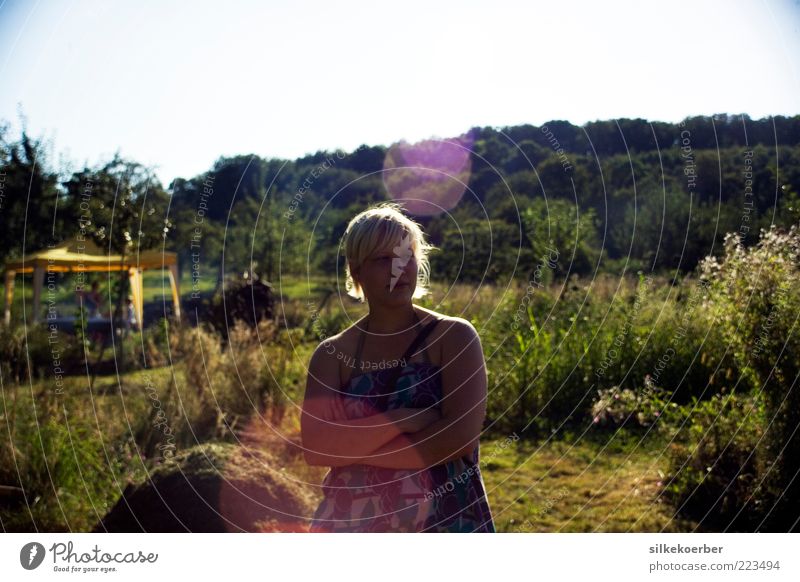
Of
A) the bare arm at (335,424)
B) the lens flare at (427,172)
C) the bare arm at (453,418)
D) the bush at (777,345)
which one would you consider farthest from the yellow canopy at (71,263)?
the bush at (777,345)

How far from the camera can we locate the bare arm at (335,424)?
233cm

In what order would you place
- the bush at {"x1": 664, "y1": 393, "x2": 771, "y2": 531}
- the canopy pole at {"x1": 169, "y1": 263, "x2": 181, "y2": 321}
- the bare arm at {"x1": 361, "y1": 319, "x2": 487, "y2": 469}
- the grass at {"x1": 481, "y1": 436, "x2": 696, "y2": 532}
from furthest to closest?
the canopy pole at {"x1": 169, "y1": 263, "x2": 181, "y2": 321} < the grass at {"x1": 481, "y1": 436, "x2": 696, "y2": 532} < the bush at {"x1": 664, "y1": 393, "x2": 771, "y2": 531} < the bare arm at {"x1": 361, "y1": 319, "x2": 487, "y2": 469}

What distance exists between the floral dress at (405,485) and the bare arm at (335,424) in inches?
1.3

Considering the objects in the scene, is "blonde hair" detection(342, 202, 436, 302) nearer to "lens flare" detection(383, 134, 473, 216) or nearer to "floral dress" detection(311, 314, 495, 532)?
"floral dress" detection(311, 314, 495, 532)

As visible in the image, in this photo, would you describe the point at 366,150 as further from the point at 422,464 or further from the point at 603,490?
the point at 603,490

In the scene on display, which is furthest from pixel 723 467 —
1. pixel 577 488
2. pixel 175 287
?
pixel 175 287

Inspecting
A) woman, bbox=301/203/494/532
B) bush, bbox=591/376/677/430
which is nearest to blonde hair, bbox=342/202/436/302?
woman, bbox=301/203/494/532

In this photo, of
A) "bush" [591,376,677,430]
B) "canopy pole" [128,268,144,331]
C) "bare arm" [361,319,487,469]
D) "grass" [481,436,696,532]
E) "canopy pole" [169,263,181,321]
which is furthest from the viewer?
"canopy pole" [169,263,181,321]

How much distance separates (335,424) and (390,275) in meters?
0.50

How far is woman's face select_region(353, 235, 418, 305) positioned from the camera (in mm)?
2354

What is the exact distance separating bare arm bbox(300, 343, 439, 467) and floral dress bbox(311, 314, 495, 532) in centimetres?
3

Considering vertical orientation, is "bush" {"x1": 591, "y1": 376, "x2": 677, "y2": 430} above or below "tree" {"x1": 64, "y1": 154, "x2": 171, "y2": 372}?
below
